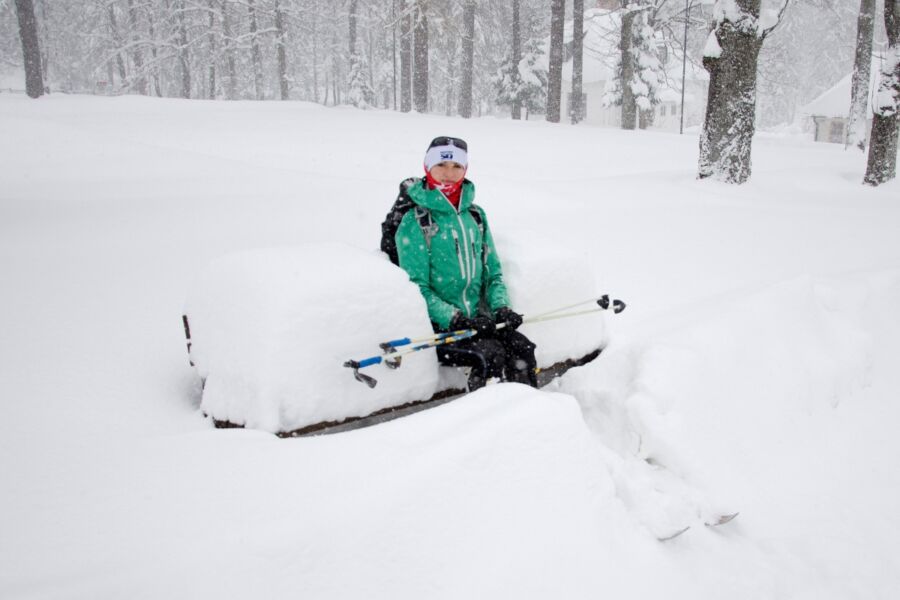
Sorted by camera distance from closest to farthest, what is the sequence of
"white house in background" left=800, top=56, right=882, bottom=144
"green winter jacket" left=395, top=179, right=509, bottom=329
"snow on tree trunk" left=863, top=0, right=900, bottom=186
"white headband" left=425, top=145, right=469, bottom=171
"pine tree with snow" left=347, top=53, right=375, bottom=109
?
1. "green winter jacket" left=395, top=179, right=509, bottom=329
2. "white headband" left=425, top=145, right=469, bottom=171
3. "snow on tree trunk" left=863, top=0, right=900, bottom=186
4. "white house in background" left=800, top=56, right=882, bottom=144
5. "pine tree with snow" left=347, top=53, right=375, bottom=109

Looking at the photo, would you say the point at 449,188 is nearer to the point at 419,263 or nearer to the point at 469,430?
the point at 419,263

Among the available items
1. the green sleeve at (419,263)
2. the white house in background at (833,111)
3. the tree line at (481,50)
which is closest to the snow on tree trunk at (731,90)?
the tree line at (481,50)

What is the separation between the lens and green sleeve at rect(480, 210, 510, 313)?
3854 millimetres

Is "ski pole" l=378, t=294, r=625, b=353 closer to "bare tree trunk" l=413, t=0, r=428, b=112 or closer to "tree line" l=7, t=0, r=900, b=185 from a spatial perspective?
"tree line" l=7, t=0, r=900, b=185

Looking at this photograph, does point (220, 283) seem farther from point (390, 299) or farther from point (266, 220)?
point (266, 220)

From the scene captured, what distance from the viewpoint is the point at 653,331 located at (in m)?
4.93

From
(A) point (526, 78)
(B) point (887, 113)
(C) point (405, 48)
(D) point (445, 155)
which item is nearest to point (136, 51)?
(C) point (405, 48)

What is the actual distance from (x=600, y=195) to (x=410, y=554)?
304 inches

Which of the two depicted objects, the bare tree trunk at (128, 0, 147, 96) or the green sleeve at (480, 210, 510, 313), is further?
the bare tree trunk at (128, 0, 147, 96)

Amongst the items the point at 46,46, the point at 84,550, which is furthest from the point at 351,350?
the point at 46,46

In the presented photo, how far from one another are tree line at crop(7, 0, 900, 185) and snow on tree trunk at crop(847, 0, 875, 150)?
57 millimetres

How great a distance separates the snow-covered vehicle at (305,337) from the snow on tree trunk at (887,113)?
446 inches

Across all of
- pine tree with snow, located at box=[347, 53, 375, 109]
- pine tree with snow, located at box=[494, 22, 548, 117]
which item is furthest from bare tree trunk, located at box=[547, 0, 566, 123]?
pine tree with snow, located at box=[347, 53, 375, 109]

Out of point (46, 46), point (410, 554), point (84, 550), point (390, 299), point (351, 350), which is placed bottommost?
point (410, 554)
